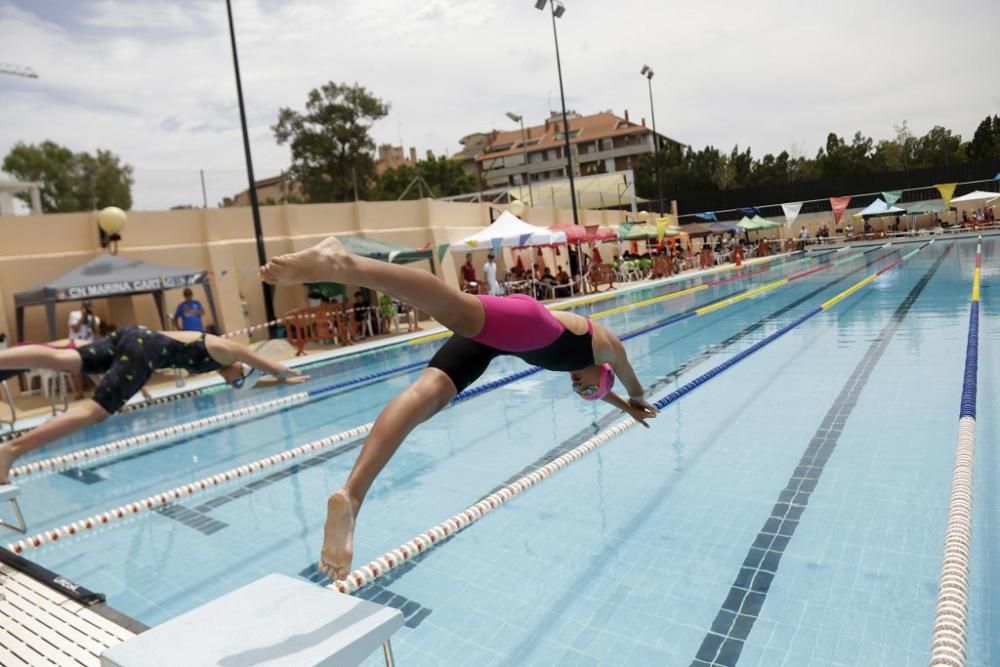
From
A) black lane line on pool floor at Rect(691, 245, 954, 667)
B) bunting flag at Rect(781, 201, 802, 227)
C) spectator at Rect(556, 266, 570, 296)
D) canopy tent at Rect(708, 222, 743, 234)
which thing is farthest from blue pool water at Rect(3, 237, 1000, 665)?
bunting flag at Rect(781, 201, 802, 227)

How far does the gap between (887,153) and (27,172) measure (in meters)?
65.9

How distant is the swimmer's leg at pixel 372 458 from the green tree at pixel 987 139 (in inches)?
2262

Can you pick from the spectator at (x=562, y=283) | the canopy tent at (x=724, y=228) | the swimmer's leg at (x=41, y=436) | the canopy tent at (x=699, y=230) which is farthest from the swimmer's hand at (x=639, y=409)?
the canopy tent at (x=699, y=230)

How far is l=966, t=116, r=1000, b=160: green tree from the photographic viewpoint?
47.0 metres

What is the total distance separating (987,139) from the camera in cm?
4766

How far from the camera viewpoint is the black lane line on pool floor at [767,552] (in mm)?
2650

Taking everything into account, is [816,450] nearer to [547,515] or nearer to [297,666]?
[547,515]

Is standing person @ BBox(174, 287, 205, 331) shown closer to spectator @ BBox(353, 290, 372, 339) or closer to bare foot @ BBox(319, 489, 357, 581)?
spectator @ BBox(353, 290, 372, 339)

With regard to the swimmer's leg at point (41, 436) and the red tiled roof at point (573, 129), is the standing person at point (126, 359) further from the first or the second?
the red tiled roof at point (573, 129)

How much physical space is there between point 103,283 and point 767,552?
9925 mm

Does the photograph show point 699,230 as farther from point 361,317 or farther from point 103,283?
point 103,283

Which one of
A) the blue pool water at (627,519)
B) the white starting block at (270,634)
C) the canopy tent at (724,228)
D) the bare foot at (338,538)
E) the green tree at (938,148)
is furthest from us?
the green tree at (938,148)

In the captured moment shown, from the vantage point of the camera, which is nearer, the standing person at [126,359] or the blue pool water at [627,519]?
the blue pool water at [627,519]

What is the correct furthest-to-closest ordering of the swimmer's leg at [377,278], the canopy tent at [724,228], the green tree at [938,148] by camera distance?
the green tree at [938,148], the canopy tent at [724,228], the swimmer's leg at [377,278]
